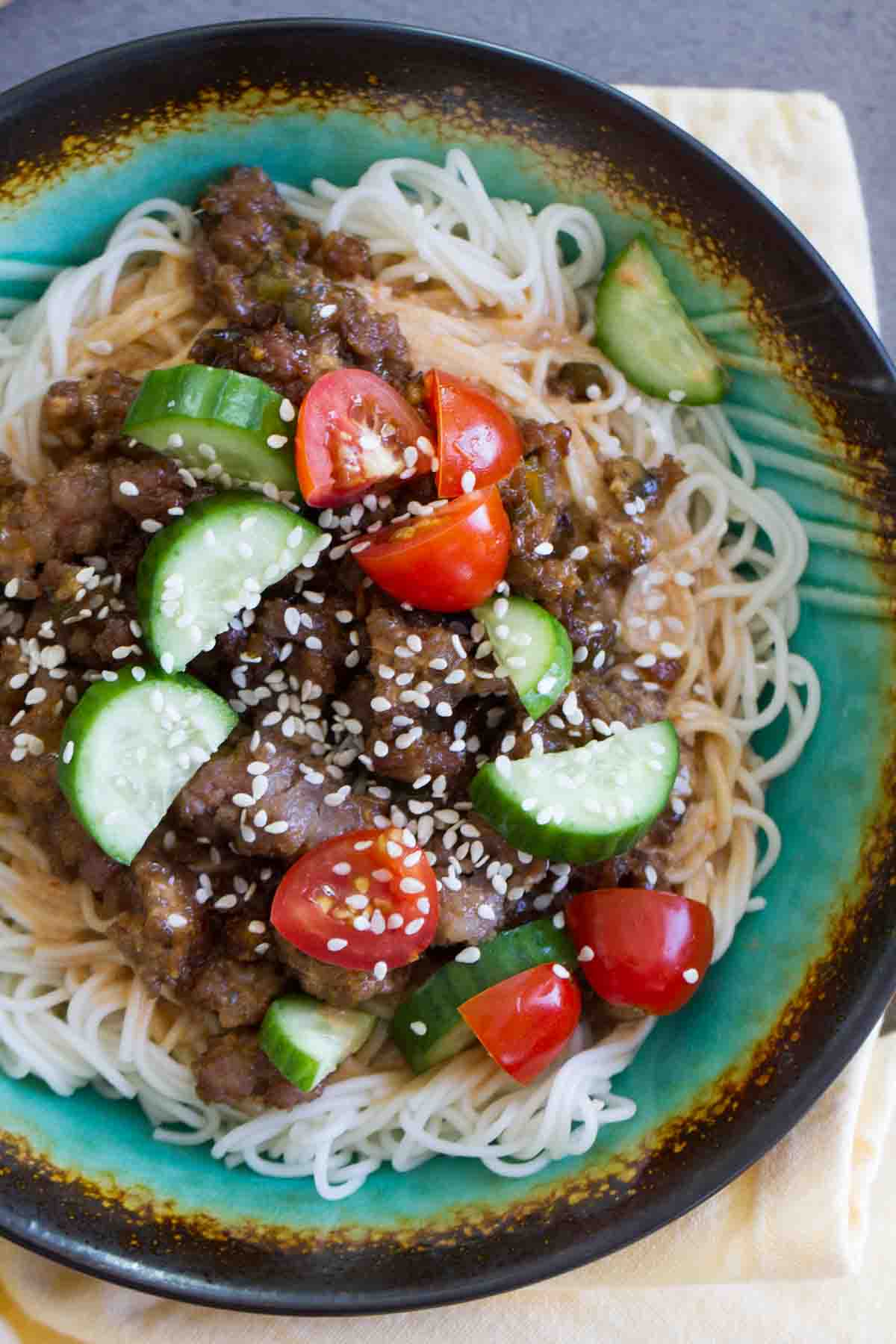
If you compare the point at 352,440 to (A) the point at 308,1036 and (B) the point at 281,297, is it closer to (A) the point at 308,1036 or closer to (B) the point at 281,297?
(B) the point at 281,297

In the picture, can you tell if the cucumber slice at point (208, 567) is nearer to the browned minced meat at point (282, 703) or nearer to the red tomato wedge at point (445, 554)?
the browned minced meat at point (282, 703)

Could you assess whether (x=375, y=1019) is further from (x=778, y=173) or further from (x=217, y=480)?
(x=778, y=173)

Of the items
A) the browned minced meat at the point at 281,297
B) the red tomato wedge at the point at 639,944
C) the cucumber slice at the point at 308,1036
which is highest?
the browned minced meat at the point at 281,297

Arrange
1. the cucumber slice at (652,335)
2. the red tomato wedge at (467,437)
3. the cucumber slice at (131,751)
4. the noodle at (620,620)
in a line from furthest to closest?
the cucumber slice at (652,335) → the noodle at (620,620) → the red tomato wedge at (467,437) → the cucumber slice at (131,751)

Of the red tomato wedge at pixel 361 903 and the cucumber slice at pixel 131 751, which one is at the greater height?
the cucumber slice at pixel 131 751

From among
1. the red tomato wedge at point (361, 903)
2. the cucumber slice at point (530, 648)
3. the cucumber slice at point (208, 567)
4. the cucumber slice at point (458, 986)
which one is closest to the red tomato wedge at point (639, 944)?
the cucumber slice at point (458, 986)

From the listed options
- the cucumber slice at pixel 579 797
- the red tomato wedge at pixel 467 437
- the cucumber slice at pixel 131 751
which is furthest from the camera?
the red tomato wedge at pixel 467 437

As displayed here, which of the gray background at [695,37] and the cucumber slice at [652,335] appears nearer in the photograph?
the cucumber slice at [652,335]

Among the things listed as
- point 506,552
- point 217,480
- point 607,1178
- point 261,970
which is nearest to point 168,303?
point 217,480

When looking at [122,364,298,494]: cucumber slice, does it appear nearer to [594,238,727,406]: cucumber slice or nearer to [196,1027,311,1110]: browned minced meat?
[594,238,727,406]: cucumber slice
